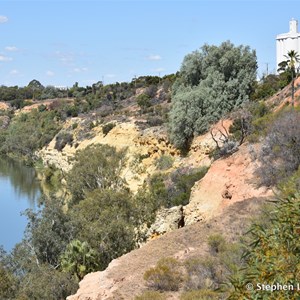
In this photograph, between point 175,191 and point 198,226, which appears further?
point 175,191

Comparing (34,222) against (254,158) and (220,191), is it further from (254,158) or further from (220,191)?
(254,158)

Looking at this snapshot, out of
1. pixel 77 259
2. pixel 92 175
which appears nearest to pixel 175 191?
pixel 77 259

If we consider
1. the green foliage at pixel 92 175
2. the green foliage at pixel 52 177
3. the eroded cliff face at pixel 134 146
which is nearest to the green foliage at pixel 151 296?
the green foliage at pixel 92 175

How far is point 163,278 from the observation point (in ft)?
37.5

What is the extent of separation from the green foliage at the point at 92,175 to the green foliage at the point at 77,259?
15.0 meters

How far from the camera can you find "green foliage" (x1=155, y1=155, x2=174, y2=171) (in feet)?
126

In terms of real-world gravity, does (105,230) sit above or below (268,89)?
below

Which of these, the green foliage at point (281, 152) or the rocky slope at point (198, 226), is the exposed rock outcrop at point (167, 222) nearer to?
the rocky slope at point (198, 226)

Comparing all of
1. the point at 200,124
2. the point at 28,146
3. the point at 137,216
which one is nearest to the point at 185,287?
the point at 137,216

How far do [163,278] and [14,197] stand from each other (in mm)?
38405

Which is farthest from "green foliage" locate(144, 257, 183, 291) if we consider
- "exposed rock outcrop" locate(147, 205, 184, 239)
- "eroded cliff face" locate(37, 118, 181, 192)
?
"eroded cliff face" locate(37, 118, 181, 192)

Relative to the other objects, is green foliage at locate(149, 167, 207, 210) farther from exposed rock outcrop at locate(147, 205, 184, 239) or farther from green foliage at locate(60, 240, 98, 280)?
green foliage at locate(60, 240, 98, 280)

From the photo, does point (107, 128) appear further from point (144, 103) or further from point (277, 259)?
point (277, 259)

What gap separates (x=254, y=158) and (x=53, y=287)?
33.0 ft
